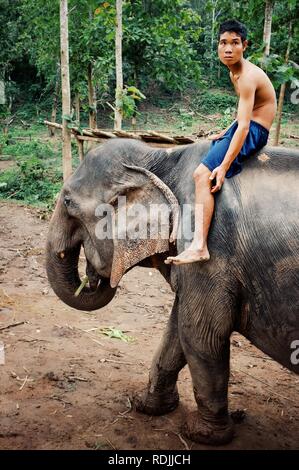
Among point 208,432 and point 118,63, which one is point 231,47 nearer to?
point 208,432

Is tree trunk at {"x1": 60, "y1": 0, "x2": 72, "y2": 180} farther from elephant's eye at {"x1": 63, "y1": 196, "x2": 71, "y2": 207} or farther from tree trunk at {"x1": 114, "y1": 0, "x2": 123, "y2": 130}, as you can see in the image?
elephant's eye at {"x1": 63, "y1": 196, "x2": 71, "y2": 207}

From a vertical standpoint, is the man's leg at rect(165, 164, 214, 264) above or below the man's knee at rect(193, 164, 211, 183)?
below

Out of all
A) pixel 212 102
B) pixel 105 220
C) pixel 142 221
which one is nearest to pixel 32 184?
pixel 105 220

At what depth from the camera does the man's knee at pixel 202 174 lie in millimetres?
2719

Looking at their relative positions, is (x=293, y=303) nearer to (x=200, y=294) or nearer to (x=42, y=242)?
(x=200, y=294)

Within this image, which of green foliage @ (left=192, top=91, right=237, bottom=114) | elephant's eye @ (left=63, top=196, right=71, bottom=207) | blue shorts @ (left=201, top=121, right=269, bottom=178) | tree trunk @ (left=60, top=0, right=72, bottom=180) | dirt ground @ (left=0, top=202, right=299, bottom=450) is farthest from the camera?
green foliage @ (left=192, top=91, right=237, bottom=114)

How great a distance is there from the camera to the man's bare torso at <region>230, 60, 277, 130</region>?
266 centimetres

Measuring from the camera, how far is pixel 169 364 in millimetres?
3504

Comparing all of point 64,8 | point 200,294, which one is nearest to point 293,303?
point 200,294

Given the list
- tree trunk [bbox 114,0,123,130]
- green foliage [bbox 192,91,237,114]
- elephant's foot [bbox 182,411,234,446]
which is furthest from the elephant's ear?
green foliage [bbox 192,91,237,114]

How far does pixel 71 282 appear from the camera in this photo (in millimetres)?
3652

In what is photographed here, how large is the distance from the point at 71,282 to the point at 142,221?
3.20ft

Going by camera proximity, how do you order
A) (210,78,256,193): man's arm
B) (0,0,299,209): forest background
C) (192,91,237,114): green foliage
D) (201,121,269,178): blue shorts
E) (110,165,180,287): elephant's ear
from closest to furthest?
(210,78,256,193): man's arm
(201,121,269,178): blue shorts
(110,165,180,287): elephant's ear
(0,0,299,209): forest background
(192,91,237,114): green foliage

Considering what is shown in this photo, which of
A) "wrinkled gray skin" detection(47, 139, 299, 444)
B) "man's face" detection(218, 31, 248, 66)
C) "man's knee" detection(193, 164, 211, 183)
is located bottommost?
"wrinkled gray skin" detection(47, 139, 299, 444)
